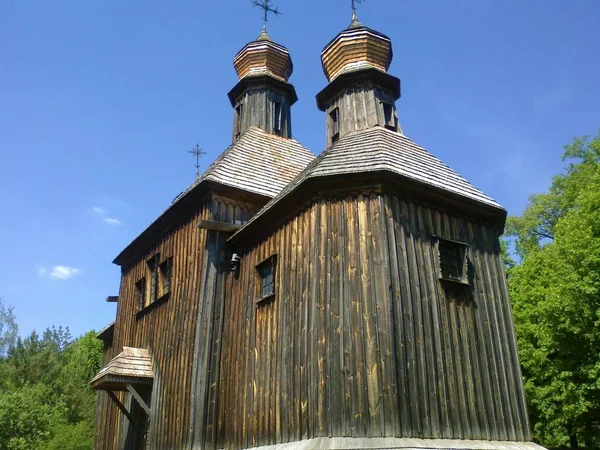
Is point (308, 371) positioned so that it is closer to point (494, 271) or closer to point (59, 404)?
point (494, 271)

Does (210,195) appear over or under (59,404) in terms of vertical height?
over

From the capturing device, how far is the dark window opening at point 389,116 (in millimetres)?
15500

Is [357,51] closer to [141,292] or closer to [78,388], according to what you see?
[141,292]

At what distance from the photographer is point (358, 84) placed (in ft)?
51.6

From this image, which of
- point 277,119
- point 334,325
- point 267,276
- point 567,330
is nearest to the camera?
point 334,325

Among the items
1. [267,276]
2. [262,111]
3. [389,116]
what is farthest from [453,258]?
[262,111]

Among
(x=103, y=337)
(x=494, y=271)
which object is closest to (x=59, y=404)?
(x=103, y=337)

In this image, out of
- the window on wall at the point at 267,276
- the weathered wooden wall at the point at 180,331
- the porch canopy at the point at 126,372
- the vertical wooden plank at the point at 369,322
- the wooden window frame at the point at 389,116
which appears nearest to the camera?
the vertical wooden plank at the point at 369,322

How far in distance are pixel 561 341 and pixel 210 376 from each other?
12.1 metres

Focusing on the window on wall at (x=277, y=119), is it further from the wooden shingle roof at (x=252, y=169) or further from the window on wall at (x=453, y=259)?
the window on wall at (x=453, y=259)

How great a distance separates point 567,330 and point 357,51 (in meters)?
10.8

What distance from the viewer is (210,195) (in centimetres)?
1364

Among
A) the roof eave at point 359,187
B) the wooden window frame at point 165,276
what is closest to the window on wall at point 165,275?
the wooden window frame at point 165,276

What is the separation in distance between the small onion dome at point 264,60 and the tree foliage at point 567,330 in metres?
11.2
